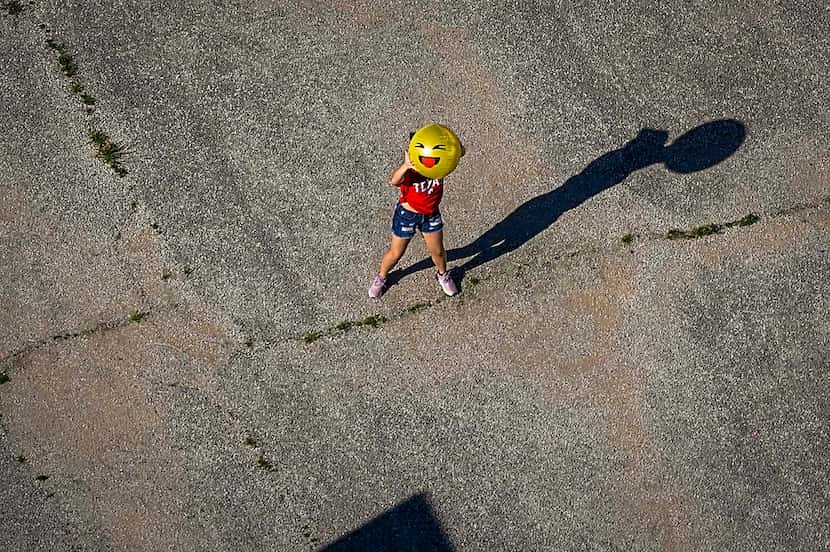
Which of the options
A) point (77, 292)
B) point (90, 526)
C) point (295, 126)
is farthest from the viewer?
point (295, 126)

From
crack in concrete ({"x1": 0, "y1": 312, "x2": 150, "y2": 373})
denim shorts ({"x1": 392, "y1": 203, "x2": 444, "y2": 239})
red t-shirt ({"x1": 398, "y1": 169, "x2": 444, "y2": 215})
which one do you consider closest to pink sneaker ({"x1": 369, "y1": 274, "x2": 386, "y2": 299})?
denim shorts ({"x1": 392, "y1": 203, "x2": 444, "y2": 239})

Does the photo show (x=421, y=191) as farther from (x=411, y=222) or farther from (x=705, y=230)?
(x=705, y=230)

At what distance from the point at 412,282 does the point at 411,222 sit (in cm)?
113

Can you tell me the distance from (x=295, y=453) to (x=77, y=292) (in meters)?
2.54

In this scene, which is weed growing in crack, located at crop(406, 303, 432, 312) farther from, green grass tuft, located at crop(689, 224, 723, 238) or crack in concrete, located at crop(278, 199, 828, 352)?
green grass tuft, located at crop(689, 224, 723, 238)

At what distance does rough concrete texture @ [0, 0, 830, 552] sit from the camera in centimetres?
666

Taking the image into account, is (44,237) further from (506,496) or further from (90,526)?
(506,496)

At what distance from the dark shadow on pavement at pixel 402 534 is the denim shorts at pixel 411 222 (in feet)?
7.78

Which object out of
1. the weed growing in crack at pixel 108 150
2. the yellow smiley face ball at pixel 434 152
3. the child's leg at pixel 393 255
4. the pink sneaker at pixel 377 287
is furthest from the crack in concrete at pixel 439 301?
the weed growing in crack at pixel 108 150

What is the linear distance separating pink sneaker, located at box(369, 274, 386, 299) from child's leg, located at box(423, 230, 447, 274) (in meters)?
0.52

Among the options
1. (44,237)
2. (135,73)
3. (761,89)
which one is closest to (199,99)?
(135,73)

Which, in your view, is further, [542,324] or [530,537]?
[542,324]

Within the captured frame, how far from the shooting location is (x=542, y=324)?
23.3ft

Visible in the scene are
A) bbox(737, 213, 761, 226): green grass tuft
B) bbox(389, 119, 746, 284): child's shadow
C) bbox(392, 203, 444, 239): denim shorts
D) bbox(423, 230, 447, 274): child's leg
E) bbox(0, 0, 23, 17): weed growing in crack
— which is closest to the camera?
bbox(392, 203, 444, 239): denim shorts
